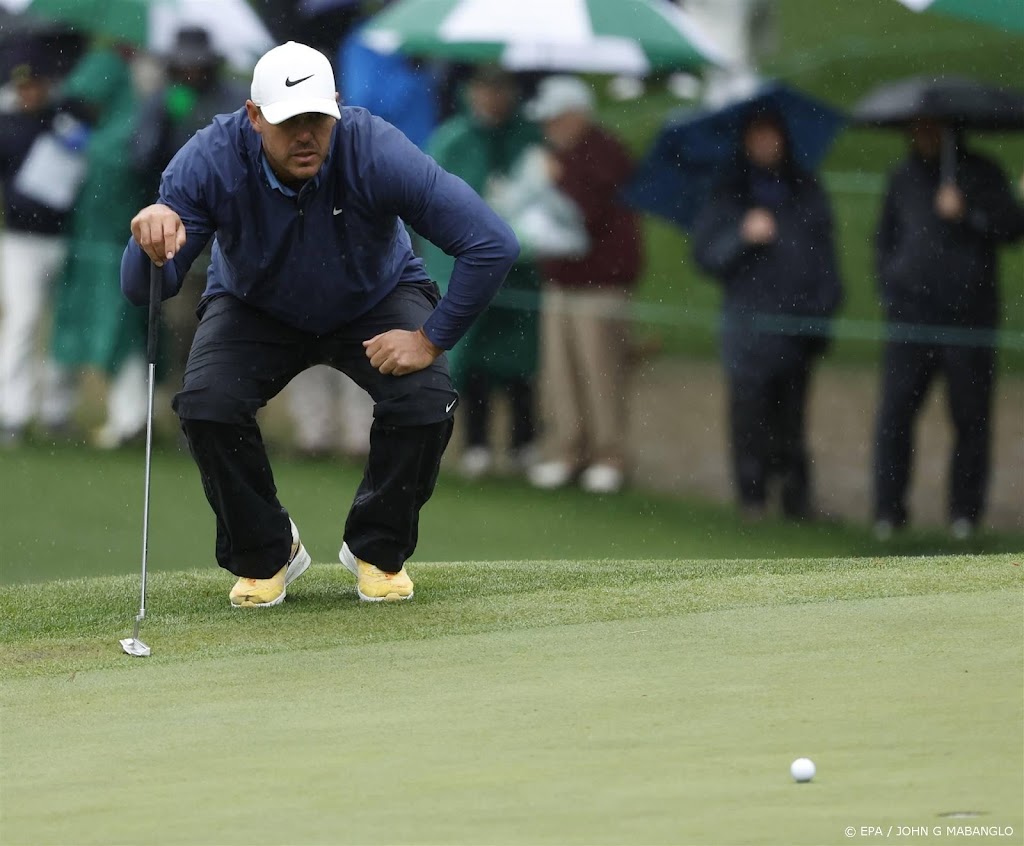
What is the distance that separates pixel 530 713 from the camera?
4582 millimetres

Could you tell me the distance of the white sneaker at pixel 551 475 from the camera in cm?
952

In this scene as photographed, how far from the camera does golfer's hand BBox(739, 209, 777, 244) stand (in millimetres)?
8883

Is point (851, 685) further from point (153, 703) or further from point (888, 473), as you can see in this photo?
point (888, 473)

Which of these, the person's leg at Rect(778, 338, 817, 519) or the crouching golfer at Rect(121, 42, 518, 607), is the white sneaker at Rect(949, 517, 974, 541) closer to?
the person's leg at Rect(778, 338, 817, 519)

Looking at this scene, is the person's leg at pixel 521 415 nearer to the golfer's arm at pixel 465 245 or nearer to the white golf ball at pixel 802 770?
the golfer's arm at pixel 465 245

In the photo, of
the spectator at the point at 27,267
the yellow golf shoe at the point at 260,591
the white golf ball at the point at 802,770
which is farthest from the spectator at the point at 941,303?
the white golf ball at the point at 802,770

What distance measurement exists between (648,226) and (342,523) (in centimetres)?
196

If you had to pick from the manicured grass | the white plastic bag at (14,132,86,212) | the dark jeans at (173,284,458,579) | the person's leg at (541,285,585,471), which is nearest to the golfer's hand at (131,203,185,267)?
the dark jeans at (173,284,458,579)

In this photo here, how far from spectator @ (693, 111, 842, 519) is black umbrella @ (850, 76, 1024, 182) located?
1.48 feet

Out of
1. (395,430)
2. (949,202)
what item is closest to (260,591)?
(395,430)

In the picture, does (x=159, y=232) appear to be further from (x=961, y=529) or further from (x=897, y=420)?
(x=961, y=529)

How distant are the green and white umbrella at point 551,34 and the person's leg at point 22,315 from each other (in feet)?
6.75

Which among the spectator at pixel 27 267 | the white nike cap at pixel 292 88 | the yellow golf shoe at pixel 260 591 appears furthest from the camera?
the spectator at pixel 27 267

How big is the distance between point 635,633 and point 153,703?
4.47 feet
